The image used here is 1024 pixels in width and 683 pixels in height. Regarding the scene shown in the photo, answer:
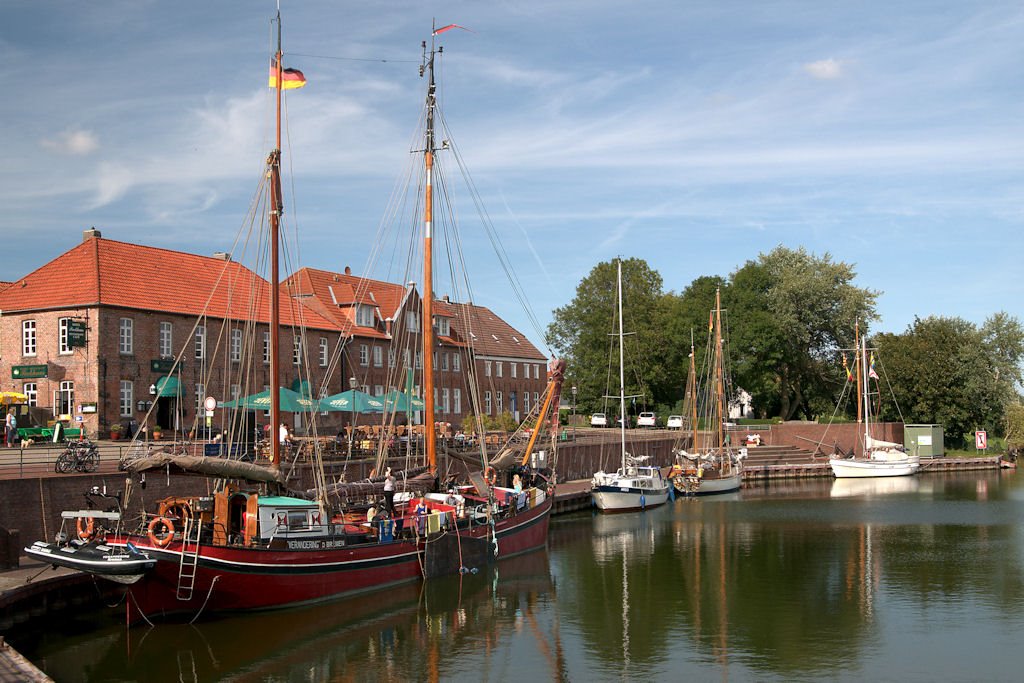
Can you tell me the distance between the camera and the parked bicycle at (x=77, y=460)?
98.8 ft

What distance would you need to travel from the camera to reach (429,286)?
1452 inches

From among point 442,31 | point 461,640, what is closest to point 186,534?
point 461,640

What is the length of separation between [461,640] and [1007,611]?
1587 centimetres

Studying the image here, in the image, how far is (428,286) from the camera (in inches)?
1451

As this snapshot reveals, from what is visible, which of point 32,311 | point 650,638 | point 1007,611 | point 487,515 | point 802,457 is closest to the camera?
point 650,638

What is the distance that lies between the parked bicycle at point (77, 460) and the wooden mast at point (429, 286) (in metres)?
11.1

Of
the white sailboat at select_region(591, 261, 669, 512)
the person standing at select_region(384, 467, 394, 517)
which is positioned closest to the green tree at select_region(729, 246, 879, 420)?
the white sailboat at select_region(591, 261, 669, 512)

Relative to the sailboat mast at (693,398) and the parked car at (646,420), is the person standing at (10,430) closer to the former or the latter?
the sailboat mast at (693,398)

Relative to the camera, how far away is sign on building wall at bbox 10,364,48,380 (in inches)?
1833

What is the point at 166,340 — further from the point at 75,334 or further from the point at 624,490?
the point at 624,490

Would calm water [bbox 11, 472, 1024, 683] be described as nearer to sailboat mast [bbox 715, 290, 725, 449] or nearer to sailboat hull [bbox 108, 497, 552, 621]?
sailboat hull [bbox 108, 497, 552, 621]

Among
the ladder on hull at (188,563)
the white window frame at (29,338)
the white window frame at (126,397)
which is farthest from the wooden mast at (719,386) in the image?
the ladder on hull at (188,563)

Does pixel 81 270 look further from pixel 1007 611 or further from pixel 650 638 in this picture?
pixel 1007 611

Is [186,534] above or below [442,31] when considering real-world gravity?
below
